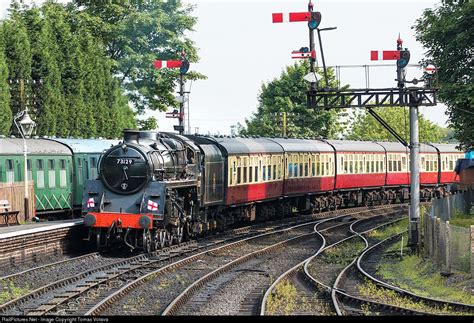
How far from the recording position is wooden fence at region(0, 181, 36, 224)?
2850 centimetres

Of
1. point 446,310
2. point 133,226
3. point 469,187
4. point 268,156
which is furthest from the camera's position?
point 469,187

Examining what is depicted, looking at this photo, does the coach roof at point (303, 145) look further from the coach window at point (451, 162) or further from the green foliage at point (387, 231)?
the coach window at point (451, 162)

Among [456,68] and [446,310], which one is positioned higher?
[456,68]

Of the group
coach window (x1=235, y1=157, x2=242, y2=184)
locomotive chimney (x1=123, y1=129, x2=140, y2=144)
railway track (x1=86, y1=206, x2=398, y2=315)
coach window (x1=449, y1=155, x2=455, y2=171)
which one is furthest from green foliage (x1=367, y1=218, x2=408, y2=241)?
coach window (x1=449, y1=155, x2=455, y2=171)

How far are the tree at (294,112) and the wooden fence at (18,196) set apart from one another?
4859 cm

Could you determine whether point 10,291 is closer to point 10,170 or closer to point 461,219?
point 10,170

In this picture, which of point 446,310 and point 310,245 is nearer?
point 446,310

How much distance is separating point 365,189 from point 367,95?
73.0 ft

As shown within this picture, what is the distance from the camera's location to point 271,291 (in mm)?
18094

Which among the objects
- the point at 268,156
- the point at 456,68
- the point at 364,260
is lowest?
the point at 364,260

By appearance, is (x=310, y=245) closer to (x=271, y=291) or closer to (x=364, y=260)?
(x=364, y=260)

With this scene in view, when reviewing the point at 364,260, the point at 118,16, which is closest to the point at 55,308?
the point at 364,260

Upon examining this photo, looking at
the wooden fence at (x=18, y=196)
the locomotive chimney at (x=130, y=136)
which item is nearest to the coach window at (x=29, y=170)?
the wooden fence at (x=18, y=196)

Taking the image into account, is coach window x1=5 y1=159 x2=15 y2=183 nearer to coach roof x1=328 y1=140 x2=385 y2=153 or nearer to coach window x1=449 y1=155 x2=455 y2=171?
coach roof x1=328 y1=140 x2=385 y2=153
